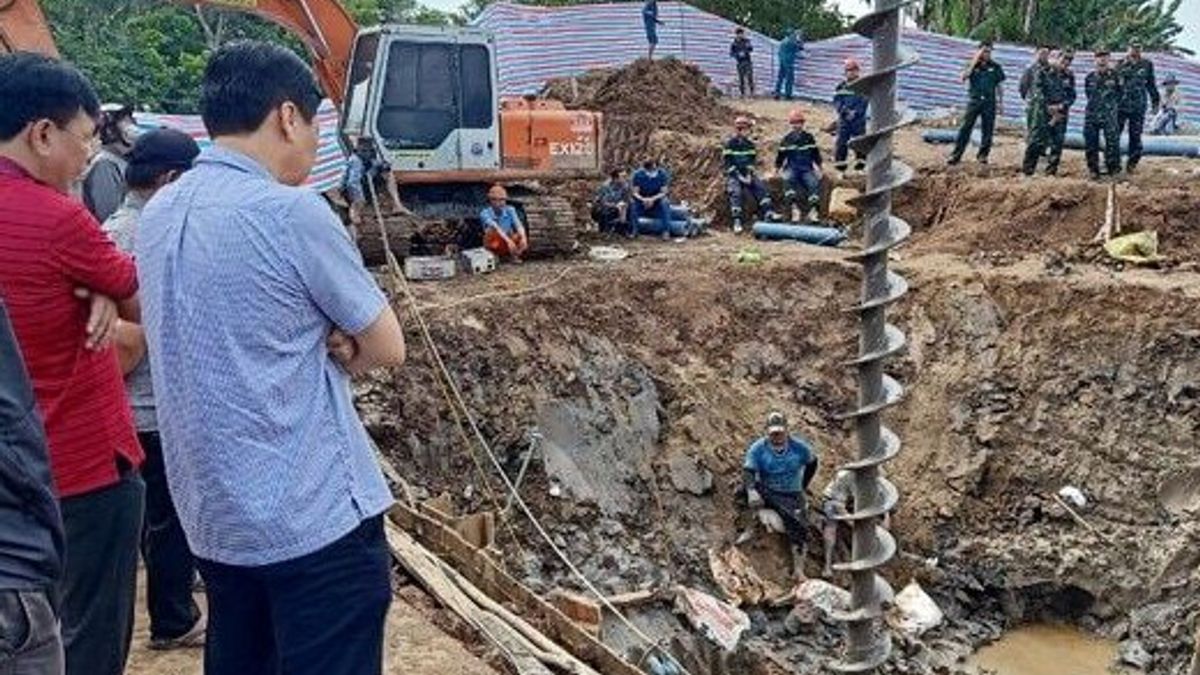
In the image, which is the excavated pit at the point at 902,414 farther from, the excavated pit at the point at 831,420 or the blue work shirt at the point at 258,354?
the blue work shirt at the point at 258,354

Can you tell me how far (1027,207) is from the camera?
488 inches

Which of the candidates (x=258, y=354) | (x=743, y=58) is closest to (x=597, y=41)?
(x=743, y=58)

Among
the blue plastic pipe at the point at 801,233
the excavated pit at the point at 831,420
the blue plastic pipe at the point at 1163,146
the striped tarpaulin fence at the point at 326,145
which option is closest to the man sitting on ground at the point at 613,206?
the blue plastic pipe at the point at 801,233

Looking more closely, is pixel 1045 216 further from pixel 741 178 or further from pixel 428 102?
pixel 428 102

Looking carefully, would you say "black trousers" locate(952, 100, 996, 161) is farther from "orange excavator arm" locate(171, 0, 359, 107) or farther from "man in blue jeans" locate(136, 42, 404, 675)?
"man in blue jeans" locate(136, 42, 404, 675)

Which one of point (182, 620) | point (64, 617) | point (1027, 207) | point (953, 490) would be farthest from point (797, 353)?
point (64, 617)

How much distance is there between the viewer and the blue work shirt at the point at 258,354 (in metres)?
1.98

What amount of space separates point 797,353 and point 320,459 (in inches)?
380

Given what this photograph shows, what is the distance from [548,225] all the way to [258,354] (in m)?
Answer: 9.85

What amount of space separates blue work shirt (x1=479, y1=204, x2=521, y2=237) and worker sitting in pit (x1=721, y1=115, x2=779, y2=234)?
10.3 ft

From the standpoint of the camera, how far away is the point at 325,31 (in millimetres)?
11133

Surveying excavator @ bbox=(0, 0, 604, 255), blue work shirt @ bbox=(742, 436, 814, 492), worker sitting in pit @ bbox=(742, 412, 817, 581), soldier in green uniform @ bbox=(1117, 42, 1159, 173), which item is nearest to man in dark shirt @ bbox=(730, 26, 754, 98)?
soldier in green uniform @ bbox=(1117, 42, 1159, 173)

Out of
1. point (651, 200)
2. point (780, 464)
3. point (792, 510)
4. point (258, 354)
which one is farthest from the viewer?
point (651, 200)

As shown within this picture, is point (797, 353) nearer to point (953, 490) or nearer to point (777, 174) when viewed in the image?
point (953, 490)
